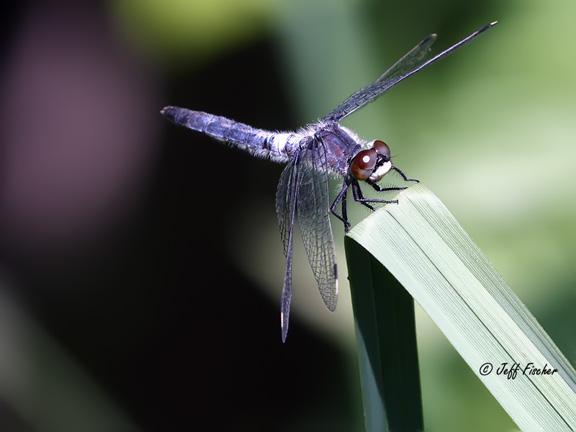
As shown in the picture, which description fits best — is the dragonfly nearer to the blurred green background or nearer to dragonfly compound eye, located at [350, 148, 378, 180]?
dragonfly compound eye, located at [350, 148, 378, 180]

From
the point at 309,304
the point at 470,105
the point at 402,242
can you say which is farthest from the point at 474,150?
the point at 402,242

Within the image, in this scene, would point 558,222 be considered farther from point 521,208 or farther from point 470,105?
point 470,105

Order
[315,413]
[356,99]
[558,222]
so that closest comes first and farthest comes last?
[356,99], [558,222], [315,413]

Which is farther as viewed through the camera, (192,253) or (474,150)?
(192,253)

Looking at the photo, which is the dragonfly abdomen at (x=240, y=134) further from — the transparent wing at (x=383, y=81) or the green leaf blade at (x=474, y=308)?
the green leaf blade at (x=474, y=308)

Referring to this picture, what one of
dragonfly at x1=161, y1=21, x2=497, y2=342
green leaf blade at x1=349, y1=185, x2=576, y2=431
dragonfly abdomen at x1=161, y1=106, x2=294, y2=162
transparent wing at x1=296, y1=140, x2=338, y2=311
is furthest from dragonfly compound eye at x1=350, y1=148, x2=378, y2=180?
green leaf blade at x1=349, y1=185, x2=576, y2=431

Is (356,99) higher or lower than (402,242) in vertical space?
higher

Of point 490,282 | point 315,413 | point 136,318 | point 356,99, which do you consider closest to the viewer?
point 490,282
